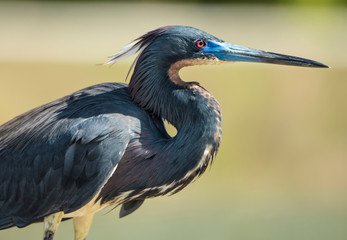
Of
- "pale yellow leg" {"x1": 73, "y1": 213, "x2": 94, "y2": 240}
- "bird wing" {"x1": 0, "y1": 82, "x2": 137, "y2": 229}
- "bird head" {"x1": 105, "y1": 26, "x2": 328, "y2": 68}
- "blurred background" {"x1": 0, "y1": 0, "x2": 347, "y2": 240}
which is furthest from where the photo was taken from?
"blurred background" {"x1": 0, "y1": 0, "x2": 347, "y2": 240}

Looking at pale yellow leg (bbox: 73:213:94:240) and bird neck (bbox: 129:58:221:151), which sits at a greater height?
bird neck (bbox: 129:58:221:151)

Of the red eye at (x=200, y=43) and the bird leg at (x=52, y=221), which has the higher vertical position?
the red eye at (x=200, y=43)

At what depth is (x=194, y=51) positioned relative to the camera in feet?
12.0

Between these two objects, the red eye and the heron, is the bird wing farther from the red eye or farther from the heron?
the red eye

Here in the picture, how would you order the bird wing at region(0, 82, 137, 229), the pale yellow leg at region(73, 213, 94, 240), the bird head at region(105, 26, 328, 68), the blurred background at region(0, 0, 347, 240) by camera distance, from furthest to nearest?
the blurred background at region(0, 0, 347, 240)
the pale yellow leg at region(73, 213, 94, 240)
the bird head at region(105, 26, 328, 68)
the bird wing at region(0, 82, 137, 229)

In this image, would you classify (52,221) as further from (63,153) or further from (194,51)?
(194,51)

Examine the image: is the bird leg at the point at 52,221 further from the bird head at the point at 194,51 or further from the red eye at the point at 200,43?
the red eye at the point at 200,43

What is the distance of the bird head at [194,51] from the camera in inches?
144

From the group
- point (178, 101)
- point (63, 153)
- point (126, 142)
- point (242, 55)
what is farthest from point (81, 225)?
point (242, 55)

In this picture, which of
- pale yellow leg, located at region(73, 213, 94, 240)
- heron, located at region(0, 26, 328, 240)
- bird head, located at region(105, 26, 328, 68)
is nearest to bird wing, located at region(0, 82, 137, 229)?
heron, located at region(0, 26, 328, 240)

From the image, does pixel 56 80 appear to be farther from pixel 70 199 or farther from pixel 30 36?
pixel 70 199

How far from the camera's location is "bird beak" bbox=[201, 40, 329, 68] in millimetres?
3682

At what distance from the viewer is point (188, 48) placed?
12.0 feet

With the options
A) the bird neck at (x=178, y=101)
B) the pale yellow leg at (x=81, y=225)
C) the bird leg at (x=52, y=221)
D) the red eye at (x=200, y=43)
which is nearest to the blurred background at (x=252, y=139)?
the pale yellow leg at (x=81, y=225)
